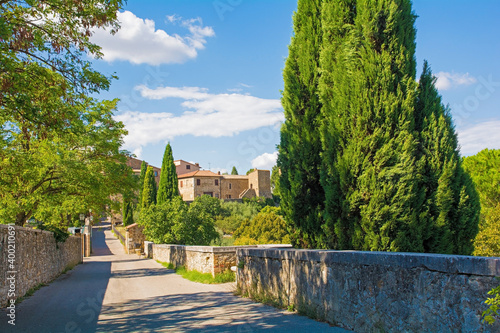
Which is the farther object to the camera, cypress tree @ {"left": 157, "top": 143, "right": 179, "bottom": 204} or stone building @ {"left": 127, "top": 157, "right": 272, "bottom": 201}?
stone building @ {"left": 127, "top": 157, "right": 272, "bottom": 201}

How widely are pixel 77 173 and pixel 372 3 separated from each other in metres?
12.8

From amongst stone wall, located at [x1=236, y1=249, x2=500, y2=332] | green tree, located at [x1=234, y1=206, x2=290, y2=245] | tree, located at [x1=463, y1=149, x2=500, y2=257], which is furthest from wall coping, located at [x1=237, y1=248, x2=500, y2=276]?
tree, located at [x1=463, y1=149, x2=500, y2=257]

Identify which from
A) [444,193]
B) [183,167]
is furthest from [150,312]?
[183,167]

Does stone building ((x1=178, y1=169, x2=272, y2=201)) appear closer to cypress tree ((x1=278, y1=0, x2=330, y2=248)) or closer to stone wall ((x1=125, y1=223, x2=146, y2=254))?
stone wall ((x1=125, y1=223, x2=146, y2=254))

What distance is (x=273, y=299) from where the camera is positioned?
301 inches

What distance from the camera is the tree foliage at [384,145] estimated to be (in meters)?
7.75

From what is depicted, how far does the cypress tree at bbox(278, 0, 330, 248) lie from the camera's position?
10016 millimetres

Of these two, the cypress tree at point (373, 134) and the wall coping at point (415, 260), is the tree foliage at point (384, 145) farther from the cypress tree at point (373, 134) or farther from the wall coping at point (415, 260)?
the wall coping at point (415, 260)

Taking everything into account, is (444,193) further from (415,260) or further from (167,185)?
(167,185)

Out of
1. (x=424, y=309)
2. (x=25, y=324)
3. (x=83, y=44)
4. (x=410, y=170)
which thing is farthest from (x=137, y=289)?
(x=424, y=309)

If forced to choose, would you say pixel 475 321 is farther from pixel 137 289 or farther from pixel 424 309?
pixel 137 289

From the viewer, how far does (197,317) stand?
702 centimetres

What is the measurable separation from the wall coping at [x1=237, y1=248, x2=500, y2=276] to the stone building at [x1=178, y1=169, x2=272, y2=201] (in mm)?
67737

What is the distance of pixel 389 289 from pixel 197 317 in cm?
373
